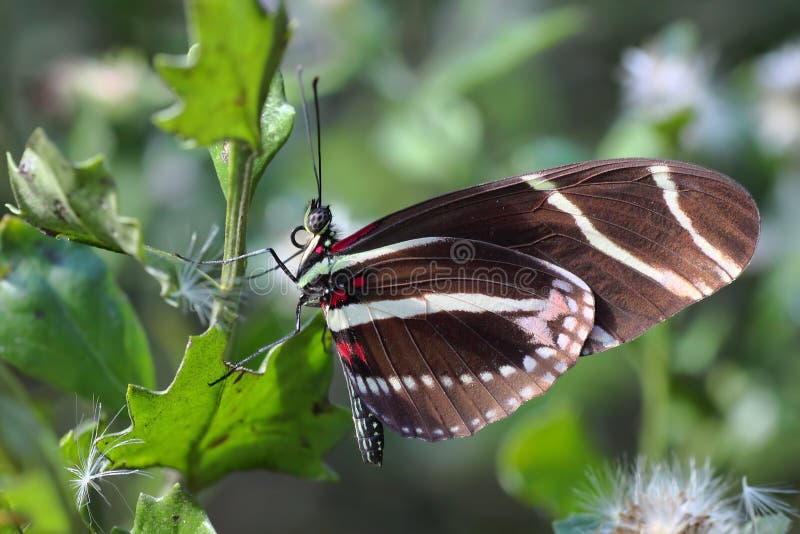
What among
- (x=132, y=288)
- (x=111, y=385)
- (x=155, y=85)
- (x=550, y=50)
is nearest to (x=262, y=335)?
(x=111, y=385)

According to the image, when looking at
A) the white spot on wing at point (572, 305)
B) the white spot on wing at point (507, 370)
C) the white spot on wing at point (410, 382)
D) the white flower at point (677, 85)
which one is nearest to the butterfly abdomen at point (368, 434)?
the white spot on wing at point (410, 382)

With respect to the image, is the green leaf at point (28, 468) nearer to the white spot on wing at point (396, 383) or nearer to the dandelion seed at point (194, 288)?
the dandelion seed at point (194, 288)

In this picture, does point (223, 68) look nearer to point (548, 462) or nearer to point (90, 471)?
point (90, 471)

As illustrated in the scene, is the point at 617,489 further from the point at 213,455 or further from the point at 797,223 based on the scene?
the point at 797,223

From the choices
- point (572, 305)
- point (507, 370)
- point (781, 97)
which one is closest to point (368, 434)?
point (507, 370)

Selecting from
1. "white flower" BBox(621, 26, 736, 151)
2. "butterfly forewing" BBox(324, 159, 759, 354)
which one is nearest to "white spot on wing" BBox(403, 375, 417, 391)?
"butterfly forewing" BBox(324, 159, 759, 354)

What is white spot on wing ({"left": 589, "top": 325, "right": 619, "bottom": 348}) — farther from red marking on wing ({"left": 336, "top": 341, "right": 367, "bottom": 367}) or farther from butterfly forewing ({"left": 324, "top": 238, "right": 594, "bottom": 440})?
red marking on wing ({"left": 336, "top": 341, "right": 367, "bottom": 367})
